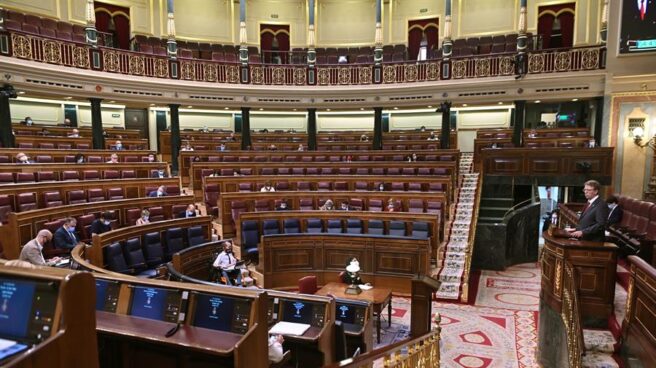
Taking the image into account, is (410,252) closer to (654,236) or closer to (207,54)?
(654,236)

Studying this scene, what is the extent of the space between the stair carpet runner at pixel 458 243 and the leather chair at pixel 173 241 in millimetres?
4316

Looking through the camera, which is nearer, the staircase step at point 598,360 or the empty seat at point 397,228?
the staircase step at point 598,360

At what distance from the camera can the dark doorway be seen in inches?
591

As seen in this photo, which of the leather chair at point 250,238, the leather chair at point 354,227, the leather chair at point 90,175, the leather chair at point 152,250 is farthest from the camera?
the leather chair at point 90,175

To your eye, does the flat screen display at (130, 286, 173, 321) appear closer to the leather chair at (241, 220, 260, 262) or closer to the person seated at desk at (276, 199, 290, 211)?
the leather chair at (241, 220, 260, 262)

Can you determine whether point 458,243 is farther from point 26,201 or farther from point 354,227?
point 26,201

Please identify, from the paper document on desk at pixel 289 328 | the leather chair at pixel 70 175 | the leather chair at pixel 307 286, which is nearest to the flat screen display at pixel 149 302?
the paper document on desk at pixel 289 328

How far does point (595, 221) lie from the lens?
413cm

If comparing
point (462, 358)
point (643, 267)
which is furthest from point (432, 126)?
point (643, 267)

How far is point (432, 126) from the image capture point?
1612cm

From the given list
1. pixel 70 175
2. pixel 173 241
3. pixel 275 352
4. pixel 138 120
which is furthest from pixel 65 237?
pixel 138 120

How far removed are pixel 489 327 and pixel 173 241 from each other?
16.2 feet

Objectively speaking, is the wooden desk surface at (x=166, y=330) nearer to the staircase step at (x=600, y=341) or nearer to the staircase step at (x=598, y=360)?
the staircase step at (x=598, y=360)

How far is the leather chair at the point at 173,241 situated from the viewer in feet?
21.3
